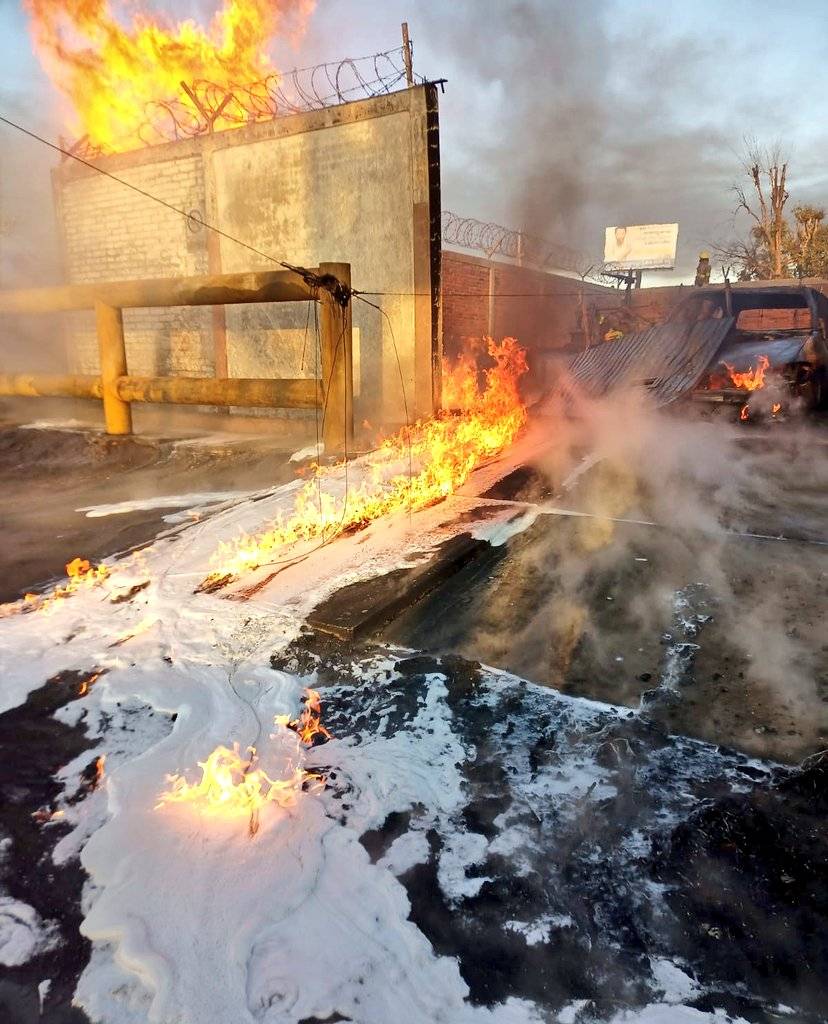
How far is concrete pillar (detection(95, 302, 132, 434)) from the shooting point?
314 inches

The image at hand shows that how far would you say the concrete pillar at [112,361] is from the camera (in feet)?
26.1

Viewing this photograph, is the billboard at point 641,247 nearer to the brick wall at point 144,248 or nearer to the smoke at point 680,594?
the brick wall at point 144,248

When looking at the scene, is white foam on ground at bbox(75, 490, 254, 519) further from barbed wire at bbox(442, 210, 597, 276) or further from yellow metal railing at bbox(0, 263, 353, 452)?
barbed wire at bbox(442, 210, 597, 276)

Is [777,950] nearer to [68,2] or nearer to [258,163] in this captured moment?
[258,163]

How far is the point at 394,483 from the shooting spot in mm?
5324

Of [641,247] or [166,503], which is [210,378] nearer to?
[166,503]

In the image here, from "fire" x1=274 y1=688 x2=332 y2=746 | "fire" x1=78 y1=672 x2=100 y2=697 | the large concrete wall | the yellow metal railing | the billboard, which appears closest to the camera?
"fire" x1=274 y1=688 x2=332 y2=746

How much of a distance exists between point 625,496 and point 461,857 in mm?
3597

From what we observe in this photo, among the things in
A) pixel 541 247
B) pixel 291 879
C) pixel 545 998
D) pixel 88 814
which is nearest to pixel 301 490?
pixel 88 814

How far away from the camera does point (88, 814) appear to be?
6.98ft

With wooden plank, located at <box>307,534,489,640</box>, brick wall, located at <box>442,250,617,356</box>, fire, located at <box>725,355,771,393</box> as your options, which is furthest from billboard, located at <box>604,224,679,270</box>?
wooden plank, located at <box>307,534,489,640</box>

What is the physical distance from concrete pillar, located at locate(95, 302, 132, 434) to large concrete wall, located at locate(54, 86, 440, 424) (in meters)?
1.99

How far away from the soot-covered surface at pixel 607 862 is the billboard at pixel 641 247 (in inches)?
1206

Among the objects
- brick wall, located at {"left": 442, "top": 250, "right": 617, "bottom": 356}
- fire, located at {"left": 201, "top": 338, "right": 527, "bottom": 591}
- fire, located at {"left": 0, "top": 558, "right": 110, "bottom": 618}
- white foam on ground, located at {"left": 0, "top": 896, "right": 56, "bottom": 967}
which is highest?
brick wall, located at {"left": 442, "top": 250, "right": 617, "bottom": 356}
